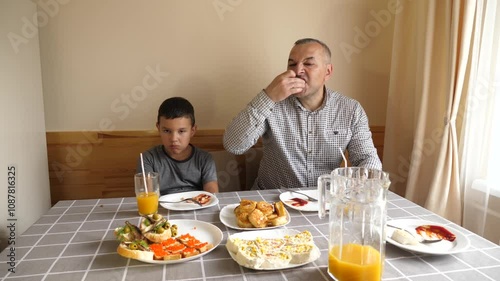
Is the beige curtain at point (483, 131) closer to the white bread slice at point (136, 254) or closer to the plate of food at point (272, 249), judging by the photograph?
the plate of food at point (272, 249)

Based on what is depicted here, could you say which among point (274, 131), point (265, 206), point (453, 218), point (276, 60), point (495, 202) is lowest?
point (453, 218)

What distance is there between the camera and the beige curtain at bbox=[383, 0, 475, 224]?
70.3 inches

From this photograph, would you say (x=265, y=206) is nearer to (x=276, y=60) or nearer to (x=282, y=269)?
(x=282, y=269)

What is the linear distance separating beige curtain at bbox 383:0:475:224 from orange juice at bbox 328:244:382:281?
49.3 inches

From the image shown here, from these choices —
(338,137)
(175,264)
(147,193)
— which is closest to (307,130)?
(338,137)

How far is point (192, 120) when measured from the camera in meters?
1.84

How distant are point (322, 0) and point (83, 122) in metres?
1.71

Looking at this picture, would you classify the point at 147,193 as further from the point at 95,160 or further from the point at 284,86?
the point at 95,160

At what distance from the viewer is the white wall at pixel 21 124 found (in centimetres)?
158

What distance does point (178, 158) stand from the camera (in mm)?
1850

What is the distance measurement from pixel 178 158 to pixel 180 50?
711 mm

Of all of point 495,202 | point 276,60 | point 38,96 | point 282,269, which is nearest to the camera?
point 282,269

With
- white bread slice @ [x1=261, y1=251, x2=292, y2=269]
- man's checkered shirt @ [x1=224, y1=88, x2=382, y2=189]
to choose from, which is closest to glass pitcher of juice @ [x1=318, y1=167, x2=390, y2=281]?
white bread slice @ [x1=261, y1=251, x2=292, y2=269]

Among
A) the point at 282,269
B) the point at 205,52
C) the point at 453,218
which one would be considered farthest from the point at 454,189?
the point at 205,52
